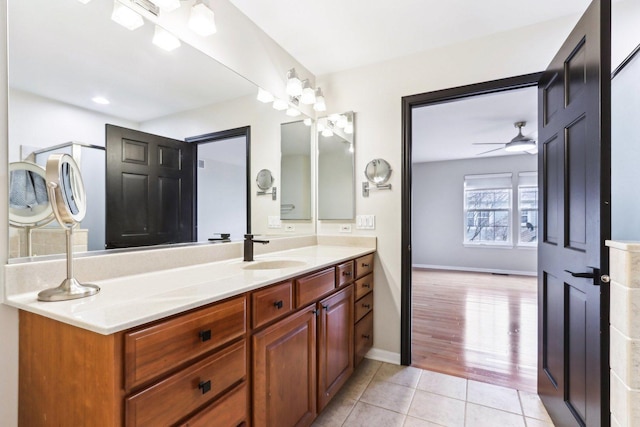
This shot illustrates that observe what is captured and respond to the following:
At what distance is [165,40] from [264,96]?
780 mm

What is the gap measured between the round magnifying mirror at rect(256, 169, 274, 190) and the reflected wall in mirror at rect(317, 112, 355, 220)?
588 mm

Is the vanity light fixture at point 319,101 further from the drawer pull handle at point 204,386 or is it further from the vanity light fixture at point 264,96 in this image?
the drawer pull handle at point 204,386

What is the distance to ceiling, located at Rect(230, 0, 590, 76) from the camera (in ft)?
5.99

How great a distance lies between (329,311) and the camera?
170 cm

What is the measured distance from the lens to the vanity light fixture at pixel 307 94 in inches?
95.7

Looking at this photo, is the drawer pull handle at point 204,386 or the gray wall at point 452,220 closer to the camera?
the drawer pull handle at point 204,386

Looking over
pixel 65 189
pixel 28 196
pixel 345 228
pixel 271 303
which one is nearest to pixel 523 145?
pixel 345 228

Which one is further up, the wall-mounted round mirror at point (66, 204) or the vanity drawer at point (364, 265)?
the wall-mounted round mirror at point (66, 204)

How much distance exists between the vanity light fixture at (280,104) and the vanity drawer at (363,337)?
1738mm

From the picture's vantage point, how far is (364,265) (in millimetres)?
2244

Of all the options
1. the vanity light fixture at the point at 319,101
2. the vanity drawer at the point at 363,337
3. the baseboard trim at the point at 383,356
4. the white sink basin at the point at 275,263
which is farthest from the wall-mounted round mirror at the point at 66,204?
the baseboard trim at the point at 383,356

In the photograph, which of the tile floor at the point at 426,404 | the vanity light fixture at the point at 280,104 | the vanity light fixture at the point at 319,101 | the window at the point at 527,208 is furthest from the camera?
the window at the point at 527,208

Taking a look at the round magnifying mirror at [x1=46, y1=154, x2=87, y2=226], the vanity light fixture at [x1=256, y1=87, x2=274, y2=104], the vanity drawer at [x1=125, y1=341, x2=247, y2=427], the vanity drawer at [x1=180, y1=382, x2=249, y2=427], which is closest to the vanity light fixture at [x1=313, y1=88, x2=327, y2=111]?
the vanity light fixture at [x1=256, y1=87, x2=274, y2=104]

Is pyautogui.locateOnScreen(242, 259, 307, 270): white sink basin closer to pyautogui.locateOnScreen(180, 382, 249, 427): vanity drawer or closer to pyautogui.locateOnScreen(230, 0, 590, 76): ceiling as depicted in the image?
pyautogui.locateOnScreen(180, 382, 249, 427): vanity drawer
